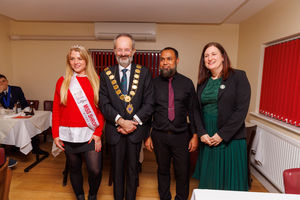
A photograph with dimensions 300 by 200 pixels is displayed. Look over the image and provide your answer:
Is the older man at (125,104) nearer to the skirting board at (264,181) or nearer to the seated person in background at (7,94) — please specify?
the skirting board at (264,181)

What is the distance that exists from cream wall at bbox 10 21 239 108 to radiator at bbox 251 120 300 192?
5.84ft

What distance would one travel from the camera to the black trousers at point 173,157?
1.71m

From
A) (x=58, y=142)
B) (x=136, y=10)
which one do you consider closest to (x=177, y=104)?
(x=58, y=142)

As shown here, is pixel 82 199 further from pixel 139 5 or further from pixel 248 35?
Result: pixel 248 35

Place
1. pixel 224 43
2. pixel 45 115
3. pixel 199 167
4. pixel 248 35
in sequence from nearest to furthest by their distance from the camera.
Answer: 1. pixel 199 167
2. pixel 45 115
3. pixel 248 35
4. pixel 224 43

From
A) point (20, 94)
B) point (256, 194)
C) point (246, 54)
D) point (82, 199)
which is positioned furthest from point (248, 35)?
point (20, 94)

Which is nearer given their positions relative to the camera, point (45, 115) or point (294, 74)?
point (294, 74)

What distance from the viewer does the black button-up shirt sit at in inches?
65.8

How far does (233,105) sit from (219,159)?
0.44m

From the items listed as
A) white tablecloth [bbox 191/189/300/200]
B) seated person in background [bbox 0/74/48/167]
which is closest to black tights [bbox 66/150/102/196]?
white tablecloth [bbox 191/189/300/200]

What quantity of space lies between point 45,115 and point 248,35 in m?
3.52

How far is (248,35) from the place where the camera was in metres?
3.17

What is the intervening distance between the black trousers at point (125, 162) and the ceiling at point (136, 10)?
6.57ft

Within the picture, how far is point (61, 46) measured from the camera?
3840 mm
